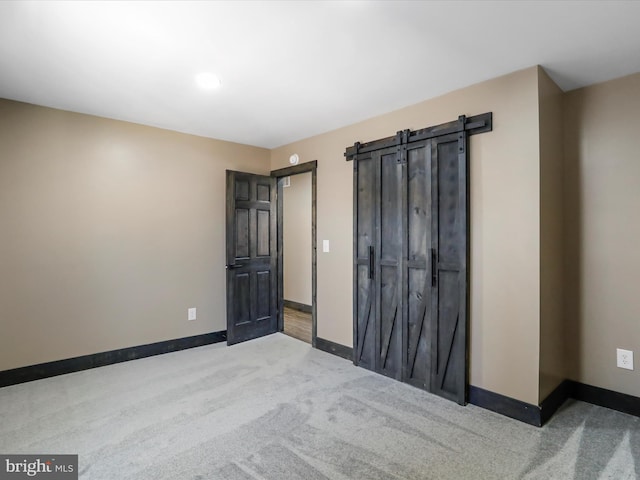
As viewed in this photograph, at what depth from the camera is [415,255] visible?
115 inches

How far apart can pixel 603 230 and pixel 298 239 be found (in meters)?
4.16

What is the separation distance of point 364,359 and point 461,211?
1.73m

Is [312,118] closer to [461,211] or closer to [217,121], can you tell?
[217,121]

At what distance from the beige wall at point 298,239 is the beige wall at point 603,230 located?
365 centimetres

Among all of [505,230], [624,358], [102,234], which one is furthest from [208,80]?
[624,358]

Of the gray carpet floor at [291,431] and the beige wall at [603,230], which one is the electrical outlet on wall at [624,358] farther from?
the gray carpet floor at [291,431]

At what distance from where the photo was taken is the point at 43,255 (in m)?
3.05

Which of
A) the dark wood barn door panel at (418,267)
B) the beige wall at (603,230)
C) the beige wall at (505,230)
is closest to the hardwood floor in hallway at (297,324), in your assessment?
the dark wood barn door panel at (418,267)

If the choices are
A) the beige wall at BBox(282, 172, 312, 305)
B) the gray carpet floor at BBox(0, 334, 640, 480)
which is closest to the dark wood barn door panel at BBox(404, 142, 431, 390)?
the gray carpet floor at BBox(0, 334, 640, 480)

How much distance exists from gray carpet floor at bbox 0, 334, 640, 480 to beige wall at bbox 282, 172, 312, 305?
2685 mm

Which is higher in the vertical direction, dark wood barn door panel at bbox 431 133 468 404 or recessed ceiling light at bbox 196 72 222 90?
recessed ceiling light at bbox 196 72 222 90

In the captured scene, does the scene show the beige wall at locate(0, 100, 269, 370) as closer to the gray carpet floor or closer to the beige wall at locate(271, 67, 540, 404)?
the gray carpet floor

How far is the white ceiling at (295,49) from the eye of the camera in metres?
1.74

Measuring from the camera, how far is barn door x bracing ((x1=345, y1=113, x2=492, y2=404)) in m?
2.62
